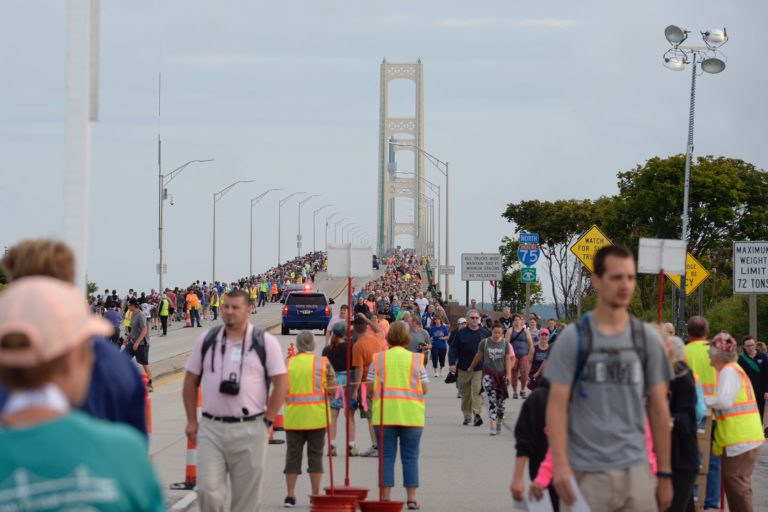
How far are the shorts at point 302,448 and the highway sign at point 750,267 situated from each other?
32.7 ft

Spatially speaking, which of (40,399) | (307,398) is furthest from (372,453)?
(40,399)

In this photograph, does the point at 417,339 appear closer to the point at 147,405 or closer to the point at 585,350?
the point at 147,405

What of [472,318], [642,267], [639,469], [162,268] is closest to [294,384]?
[642,267]

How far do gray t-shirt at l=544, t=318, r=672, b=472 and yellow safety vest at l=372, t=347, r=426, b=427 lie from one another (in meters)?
5.99

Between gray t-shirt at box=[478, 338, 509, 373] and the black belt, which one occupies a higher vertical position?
the black belt

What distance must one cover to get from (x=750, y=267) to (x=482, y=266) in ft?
79.3

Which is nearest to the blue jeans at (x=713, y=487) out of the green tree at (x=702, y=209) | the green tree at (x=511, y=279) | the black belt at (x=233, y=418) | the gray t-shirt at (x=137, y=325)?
the black belt at (x=233, y=418)

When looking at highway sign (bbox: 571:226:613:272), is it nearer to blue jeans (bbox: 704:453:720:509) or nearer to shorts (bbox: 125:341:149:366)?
shorts (bbox: 125:341:149:366)

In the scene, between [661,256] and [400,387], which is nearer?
[661,256]

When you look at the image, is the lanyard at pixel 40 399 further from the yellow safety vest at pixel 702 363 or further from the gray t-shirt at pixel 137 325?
the gray t-shirt at pixel 137 325

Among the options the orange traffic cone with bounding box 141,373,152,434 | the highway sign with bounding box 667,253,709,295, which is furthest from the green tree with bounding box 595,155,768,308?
the orange traffic cone with bounding box 141,373,152,434

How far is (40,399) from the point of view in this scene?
3135 millimetres

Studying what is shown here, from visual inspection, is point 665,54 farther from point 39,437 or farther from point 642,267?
point 39,437

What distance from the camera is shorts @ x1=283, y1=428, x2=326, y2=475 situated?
12.9m
